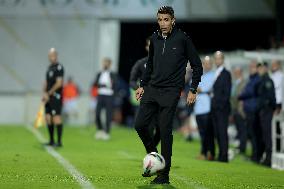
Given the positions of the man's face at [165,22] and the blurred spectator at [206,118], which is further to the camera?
the blurred spectator at [206,118]

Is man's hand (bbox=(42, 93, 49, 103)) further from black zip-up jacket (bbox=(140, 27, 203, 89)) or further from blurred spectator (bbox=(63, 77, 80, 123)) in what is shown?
blurred spectator (bbox=(63, 77, 80, 123))

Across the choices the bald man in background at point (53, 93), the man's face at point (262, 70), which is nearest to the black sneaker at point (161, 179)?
the man's face at point (262, 70)

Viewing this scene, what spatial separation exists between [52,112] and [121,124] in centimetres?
1523

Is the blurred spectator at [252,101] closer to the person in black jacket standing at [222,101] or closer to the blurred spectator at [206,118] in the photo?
the blurred spectator at [206,118]

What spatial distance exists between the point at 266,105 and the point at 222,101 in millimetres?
1115

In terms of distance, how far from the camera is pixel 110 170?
13078 millimetres

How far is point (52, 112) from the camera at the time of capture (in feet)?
61.3

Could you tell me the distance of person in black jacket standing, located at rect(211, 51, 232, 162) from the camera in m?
16.5

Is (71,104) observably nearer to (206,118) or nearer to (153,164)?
→ (206,118)

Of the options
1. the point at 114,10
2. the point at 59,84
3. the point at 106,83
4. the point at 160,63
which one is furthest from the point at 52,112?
the point at 114,10

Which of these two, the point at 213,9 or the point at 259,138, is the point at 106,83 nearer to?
the point at 259,138

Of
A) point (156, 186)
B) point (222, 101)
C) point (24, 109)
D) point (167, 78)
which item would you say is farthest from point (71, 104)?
point (156, 186)

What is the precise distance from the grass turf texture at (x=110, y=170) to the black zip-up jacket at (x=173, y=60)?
1433 mm

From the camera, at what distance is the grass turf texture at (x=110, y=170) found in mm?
11227
